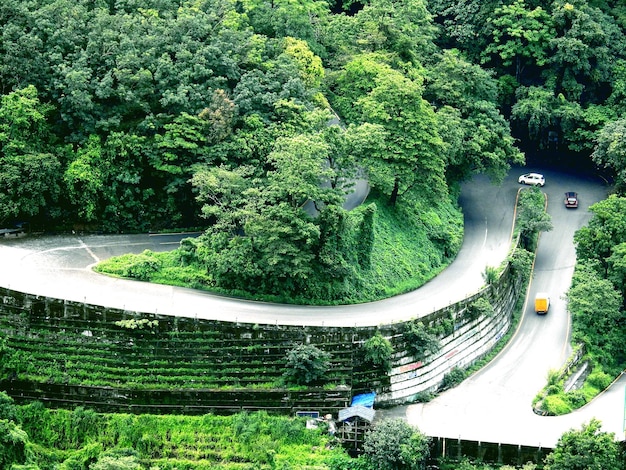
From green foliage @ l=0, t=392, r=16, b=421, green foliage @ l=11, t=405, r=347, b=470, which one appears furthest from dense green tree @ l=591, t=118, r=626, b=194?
green foliage @ l=0, t=392, r=16, b=421

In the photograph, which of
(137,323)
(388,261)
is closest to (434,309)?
(388,261)

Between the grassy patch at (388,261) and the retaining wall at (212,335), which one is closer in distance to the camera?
the retaining wall at (212,335)

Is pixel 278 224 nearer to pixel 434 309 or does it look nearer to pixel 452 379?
pixel 434 309

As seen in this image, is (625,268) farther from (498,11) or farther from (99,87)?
(99,87)

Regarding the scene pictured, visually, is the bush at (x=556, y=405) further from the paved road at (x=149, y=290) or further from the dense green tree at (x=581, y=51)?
the dense green tree at (x=581, y=51)

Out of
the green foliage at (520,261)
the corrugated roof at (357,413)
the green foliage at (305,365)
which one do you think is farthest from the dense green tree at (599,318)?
the green foliage at (305,365)

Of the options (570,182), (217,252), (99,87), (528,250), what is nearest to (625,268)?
(528,250)

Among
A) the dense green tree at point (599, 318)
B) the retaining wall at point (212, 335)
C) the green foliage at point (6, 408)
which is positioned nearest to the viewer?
the green foliage at point (6, 408)
